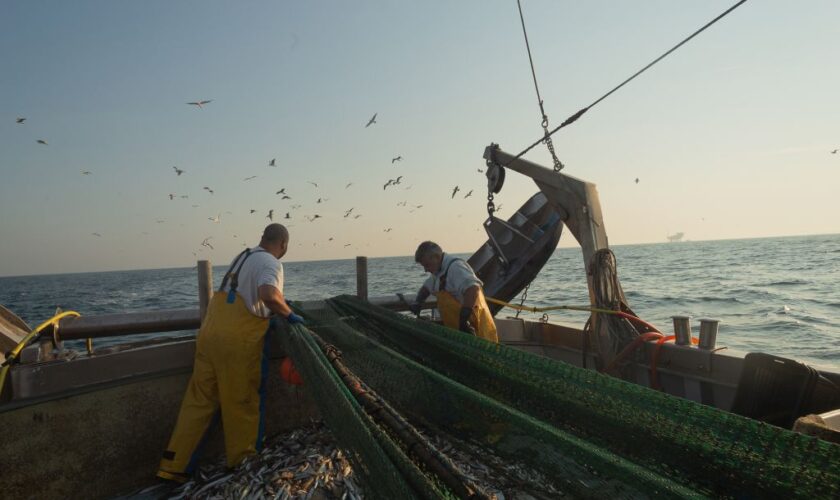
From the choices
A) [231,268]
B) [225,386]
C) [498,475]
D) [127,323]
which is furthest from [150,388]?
[498,475]

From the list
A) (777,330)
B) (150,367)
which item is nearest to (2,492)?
(150,367)

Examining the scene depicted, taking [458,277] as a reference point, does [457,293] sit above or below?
below

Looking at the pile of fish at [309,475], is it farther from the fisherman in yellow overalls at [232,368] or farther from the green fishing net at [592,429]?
the green fishing net at [592,429]

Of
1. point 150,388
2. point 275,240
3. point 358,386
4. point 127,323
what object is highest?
point 275,240

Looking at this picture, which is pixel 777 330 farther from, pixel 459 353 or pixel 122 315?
pixel 122 315

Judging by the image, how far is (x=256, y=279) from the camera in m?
5.33

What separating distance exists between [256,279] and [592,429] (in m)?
3.83

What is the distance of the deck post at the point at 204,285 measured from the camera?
6434 mm

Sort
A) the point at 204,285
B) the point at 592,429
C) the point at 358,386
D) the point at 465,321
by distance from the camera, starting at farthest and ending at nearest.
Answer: the point at 465,321, the point at 204,285, the point at 358,386, the point at 592,429

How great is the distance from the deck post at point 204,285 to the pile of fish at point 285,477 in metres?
2.04

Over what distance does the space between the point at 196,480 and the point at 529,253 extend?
6.99 meters

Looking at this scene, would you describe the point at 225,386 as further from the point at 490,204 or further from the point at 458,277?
the point at 490,204

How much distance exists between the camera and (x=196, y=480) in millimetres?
5098

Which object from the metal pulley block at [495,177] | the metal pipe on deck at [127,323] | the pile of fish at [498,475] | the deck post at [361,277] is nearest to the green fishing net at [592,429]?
the pile of fish at [498,475]
